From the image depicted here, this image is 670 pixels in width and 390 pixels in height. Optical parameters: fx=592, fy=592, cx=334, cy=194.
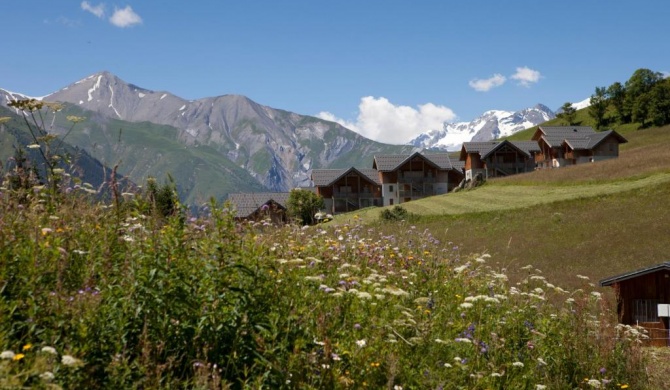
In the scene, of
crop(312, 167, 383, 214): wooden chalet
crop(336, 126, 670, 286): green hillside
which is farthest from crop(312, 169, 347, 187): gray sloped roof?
crop(336, 126, 670, 286): green hillside

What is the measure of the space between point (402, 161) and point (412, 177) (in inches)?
124

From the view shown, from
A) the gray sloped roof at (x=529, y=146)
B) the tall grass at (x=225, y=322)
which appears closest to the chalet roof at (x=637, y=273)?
the tall grass at (x=225, y=322)

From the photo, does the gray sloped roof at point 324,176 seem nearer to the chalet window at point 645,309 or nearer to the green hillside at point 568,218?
the green hillside at point 568,218

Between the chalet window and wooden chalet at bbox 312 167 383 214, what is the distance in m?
69.9

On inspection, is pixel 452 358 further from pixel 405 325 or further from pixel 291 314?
pixel 291 314

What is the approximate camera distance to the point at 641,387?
8.20m

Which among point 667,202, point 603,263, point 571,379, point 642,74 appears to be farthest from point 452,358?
point 642,74

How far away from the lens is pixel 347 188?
98.5 m

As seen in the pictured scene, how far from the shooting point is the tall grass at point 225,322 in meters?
4.63

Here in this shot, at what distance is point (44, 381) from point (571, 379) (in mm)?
6509

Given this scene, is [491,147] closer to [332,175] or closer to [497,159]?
[497,159]

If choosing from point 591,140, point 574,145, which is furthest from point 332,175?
point 591,140

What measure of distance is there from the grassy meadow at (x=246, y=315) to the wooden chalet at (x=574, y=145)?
95244 mm

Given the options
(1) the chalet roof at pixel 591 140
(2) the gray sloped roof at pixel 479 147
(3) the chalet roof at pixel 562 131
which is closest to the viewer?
(1) the chalet roof at pixel 591 140
